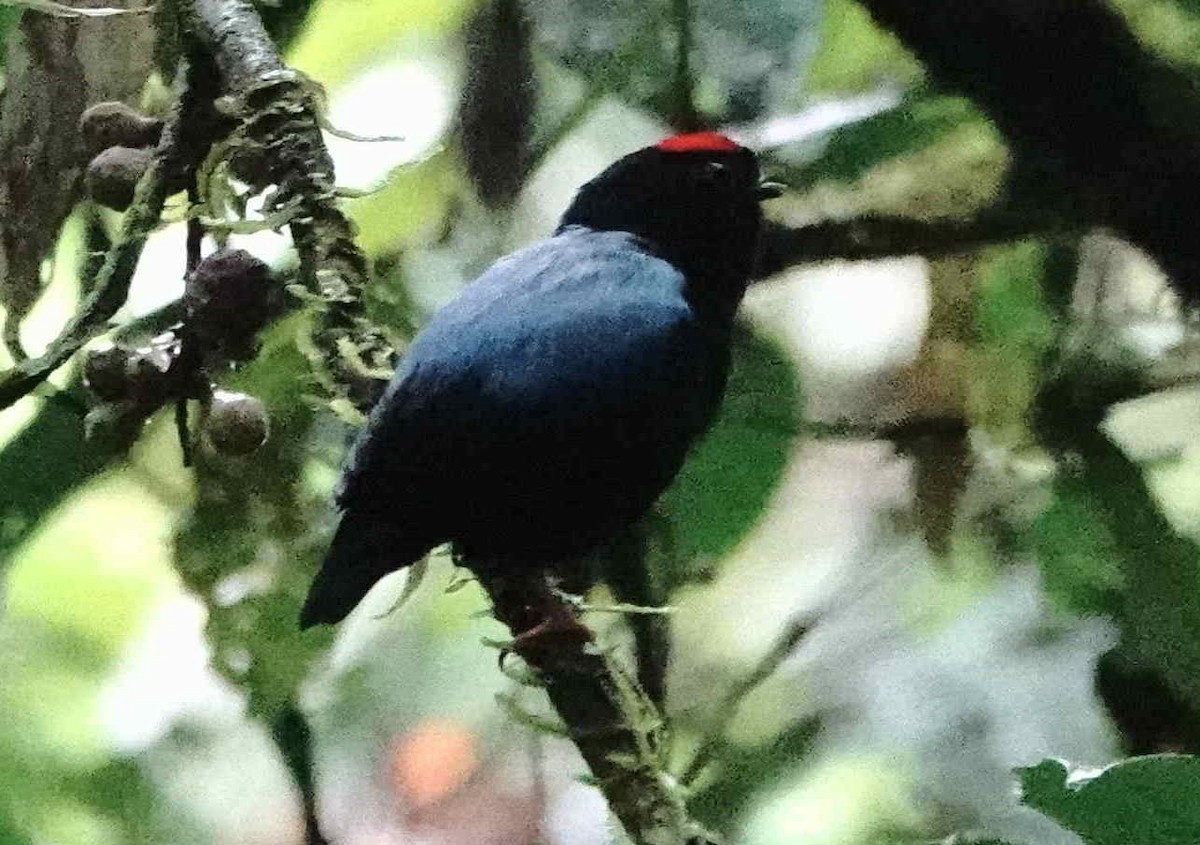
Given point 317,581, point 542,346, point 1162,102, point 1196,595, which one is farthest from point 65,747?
point 1162,102

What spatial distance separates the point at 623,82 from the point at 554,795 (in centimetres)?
56

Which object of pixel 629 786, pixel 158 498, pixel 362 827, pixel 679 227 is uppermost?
pixel 679 227

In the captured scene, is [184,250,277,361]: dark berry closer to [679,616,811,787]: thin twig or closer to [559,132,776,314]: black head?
[559,132,776,314]: black head

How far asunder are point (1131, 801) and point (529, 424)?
30 cm

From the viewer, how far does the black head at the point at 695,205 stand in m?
0.79

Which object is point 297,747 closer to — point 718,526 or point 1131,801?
point 718,526

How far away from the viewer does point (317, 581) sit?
65cm

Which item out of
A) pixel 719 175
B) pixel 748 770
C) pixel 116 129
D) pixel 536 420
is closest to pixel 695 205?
pixel 719 175

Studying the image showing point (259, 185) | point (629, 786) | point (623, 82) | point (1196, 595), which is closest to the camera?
point (629, 786)

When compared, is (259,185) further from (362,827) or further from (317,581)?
(362,827)

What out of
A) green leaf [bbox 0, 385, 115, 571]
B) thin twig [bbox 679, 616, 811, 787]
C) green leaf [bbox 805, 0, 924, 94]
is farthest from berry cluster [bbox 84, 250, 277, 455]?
green leaf [bbox 805, 0, 924, 94]

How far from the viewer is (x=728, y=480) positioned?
1036mm

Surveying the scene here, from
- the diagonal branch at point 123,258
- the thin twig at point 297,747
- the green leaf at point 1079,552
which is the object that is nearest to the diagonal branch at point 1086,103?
the green leaf at point 1079,552

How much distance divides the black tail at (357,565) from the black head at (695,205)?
0.79ft
